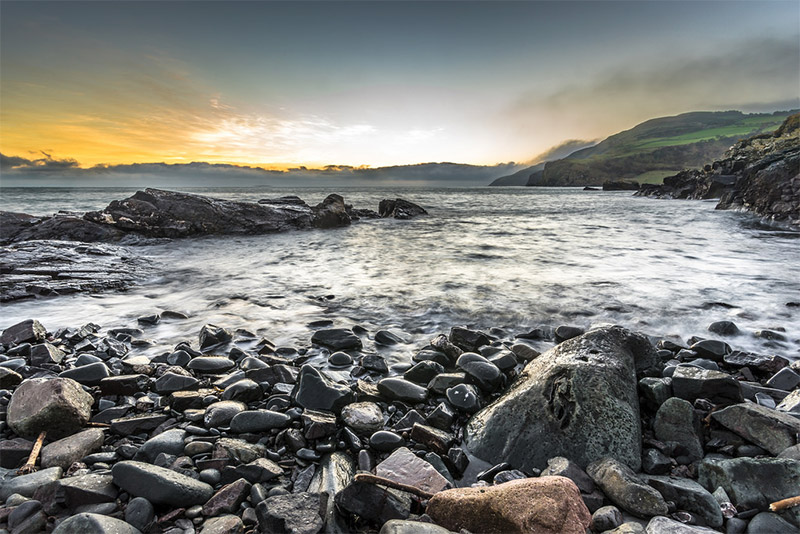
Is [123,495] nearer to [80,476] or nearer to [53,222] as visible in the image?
[80,476]

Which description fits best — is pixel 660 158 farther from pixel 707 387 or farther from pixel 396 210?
pixel 707 387

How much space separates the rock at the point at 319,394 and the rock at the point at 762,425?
8.50 feet

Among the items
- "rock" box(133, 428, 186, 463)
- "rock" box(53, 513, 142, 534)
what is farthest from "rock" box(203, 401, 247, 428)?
"rock" box(53, 513, 142, 534)

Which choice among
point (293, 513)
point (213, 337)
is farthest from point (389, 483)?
point (213, 337)

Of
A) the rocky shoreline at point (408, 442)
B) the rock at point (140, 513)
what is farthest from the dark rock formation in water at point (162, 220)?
→ the rock at point (140, 513)

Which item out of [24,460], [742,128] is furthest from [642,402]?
[742,128]

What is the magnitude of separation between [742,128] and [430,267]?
166313 millimetres

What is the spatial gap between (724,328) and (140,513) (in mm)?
5759

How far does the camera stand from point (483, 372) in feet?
10.5

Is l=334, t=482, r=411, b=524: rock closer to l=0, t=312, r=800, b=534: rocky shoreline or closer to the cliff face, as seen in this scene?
l=0, t=312, r=800, b=534: rocky shoreline

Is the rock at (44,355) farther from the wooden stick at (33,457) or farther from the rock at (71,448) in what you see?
the rock at (71,448)

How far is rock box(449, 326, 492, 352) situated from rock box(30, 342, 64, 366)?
13.3ft

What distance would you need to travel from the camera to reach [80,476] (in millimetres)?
1862

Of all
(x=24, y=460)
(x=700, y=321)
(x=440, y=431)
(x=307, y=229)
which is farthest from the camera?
(x=307, y=229)
